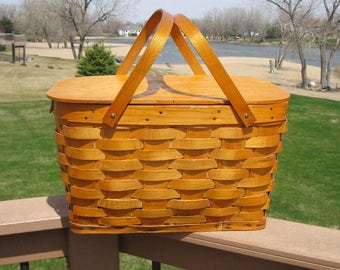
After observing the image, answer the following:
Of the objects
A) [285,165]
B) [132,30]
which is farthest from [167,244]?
[132,30]

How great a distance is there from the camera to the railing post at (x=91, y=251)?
115 centimetres

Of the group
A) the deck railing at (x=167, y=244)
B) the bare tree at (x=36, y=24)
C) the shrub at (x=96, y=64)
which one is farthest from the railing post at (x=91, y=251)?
the bare tree at (x=36, y=24)

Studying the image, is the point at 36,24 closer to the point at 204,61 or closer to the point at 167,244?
the point at 167,244

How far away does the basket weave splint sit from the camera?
92cm

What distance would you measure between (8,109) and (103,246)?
997 cm

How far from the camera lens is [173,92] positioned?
1001 mm

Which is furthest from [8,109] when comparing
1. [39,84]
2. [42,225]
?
[42,225]

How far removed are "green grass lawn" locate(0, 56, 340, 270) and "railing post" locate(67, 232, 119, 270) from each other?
202 centimetres

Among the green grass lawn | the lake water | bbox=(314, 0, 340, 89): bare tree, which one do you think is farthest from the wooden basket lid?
the lake water

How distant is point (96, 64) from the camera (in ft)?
36.4

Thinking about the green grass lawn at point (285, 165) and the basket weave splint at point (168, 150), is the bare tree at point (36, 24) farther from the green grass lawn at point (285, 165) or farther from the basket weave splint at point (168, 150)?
the basket weave splint at point (168, 150)

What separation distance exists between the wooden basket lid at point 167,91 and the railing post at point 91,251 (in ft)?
1.28

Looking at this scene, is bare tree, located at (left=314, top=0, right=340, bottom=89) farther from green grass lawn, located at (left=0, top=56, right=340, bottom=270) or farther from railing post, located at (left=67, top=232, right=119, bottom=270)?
railing post, located at (left=67, top=232, right=119, bottom=270)

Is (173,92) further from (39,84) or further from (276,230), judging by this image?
(39,84)
